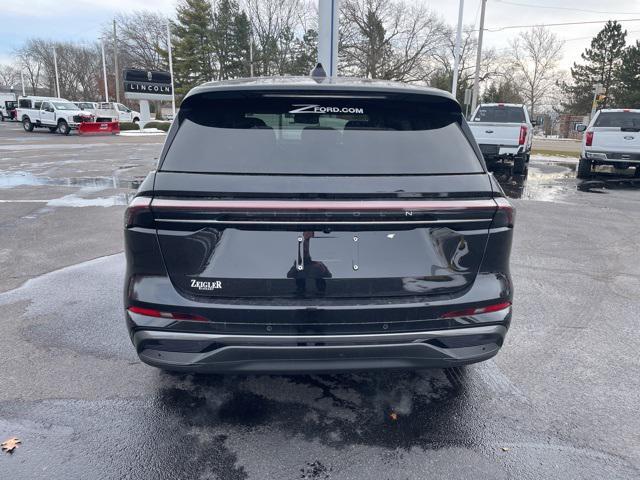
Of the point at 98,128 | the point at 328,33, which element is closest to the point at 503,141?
the point at 328,33

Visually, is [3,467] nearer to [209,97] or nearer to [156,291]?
[156,291]

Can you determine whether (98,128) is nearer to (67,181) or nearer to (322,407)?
(67,181)

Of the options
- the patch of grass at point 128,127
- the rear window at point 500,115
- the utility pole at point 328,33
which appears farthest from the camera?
the patch of grass at point 128,127

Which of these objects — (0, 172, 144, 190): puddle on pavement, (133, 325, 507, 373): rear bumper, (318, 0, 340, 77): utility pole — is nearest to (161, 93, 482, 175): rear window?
(133, 325, 507, 373): rear bumper

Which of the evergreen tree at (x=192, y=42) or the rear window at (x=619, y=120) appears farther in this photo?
the evergreen tree at (x=192, y=42)

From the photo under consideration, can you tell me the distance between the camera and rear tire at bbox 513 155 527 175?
1422 centimetres

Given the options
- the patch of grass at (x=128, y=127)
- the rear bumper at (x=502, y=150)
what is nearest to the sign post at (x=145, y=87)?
the patch of grass at (x=128, y=127)

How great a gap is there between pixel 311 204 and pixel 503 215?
1.04m

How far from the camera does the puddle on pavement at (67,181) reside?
11973mm

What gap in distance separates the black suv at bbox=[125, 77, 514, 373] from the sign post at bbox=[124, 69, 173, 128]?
36465 mm

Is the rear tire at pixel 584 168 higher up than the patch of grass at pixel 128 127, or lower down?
lower down

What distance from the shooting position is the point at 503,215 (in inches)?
100

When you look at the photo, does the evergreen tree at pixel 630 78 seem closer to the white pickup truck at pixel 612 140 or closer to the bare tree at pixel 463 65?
the bare tree at pixel 463 65

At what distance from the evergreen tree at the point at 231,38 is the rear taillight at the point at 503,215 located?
58990mm
